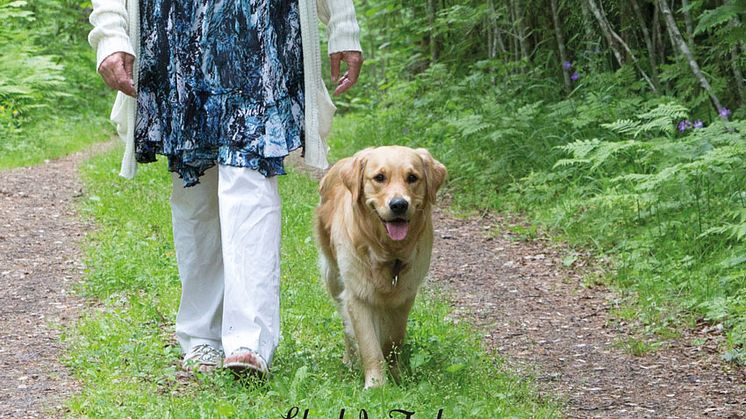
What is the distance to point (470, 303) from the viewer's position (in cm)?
609

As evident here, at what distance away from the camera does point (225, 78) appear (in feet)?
12.8

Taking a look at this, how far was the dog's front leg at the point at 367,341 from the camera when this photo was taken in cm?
411

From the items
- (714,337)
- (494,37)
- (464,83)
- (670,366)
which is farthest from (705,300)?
(494,37)

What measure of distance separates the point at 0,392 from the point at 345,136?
11587 millimetres

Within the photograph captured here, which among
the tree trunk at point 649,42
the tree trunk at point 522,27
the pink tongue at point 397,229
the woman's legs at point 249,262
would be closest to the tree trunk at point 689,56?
the tree trunk at point 649,42

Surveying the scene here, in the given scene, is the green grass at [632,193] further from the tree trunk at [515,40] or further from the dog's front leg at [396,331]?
the dog's front leg at [396,331]

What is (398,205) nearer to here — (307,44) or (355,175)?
(355,175)

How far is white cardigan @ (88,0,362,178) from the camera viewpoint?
3857 mm

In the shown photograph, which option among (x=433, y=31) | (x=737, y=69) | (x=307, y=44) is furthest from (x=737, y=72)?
(x=433, y=31)

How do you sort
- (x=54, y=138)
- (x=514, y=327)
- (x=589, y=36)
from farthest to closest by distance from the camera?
(x=54, y=138)
(x=589, y=36)
(x=514, y=327)

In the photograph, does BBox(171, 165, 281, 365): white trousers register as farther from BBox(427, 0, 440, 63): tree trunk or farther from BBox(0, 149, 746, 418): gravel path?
BBox(427, 0, 440, 63): tree trunk

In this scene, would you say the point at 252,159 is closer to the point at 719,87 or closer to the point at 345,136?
the point at 719,87

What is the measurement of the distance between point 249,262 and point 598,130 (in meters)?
5.50

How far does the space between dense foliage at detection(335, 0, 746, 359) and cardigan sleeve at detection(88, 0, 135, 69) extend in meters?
3.21
